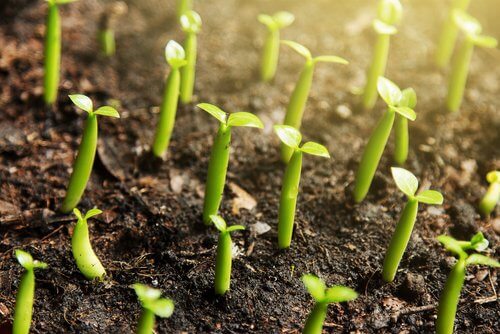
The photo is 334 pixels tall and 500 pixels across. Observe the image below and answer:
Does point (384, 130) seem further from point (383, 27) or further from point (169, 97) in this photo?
point (169, 97)

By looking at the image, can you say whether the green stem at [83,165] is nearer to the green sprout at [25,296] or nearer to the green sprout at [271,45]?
the green sprout at [25,296]

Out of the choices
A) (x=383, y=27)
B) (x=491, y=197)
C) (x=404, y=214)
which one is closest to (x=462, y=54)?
(x=383, y=27)

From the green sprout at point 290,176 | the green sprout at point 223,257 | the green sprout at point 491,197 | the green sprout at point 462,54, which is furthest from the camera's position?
the green sprout at point 462,54

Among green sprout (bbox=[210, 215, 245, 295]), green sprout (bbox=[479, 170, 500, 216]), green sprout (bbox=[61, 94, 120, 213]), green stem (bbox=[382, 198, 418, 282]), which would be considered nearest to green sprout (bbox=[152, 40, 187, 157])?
green sprout (bbox=[61, 94, 120, 213])

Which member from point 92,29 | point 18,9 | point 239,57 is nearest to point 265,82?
point 239,57

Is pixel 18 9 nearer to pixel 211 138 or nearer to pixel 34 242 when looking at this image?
pixel 211 138

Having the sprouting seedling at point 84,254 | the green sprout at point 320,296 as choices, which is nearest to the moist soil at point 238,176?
the sprouting seedling at point 84,254
